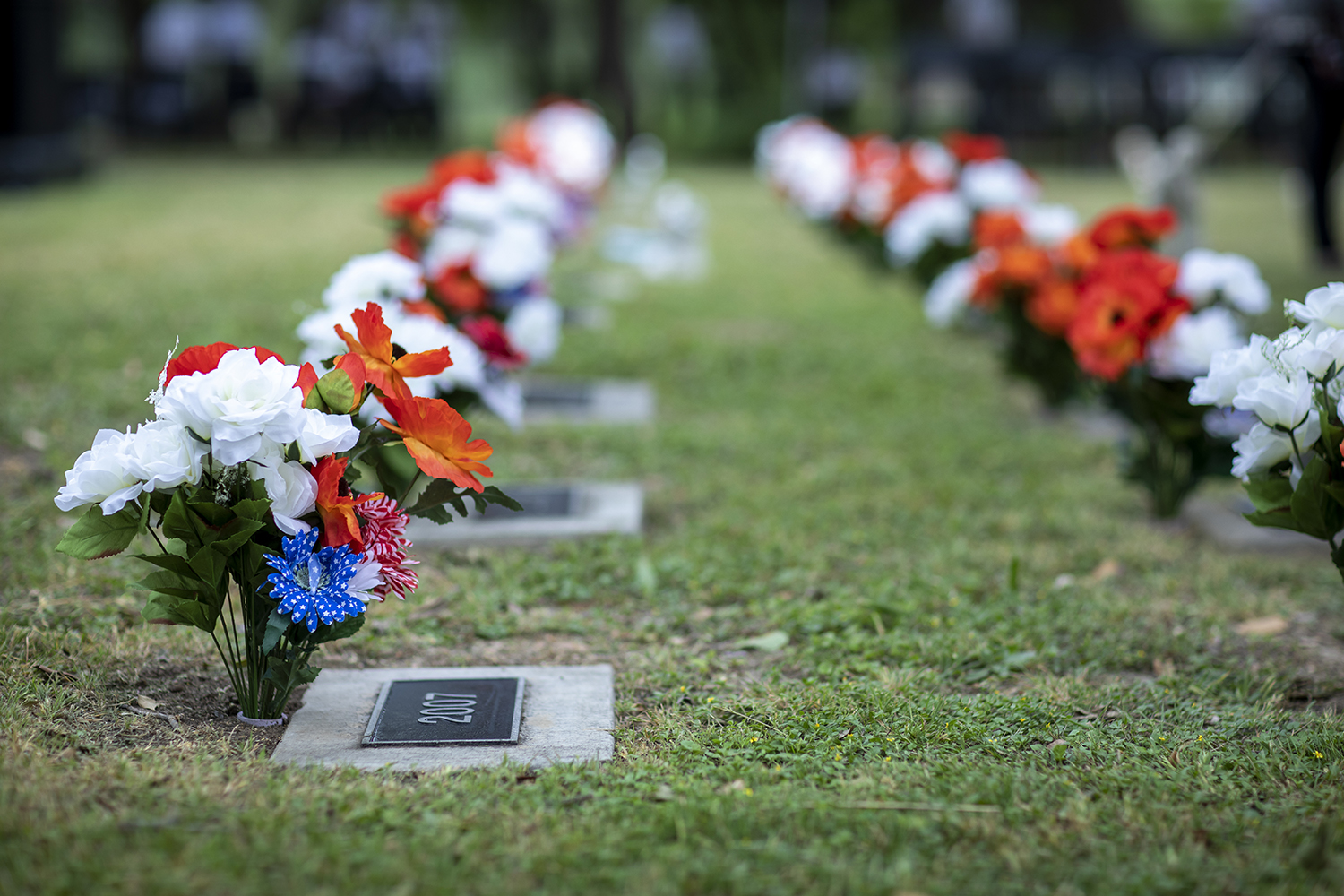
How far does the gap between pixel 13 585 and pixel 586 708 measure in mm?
1512

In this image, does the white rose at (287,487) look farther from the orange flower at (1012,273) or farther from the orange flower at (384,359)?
the orange flower at (1012,273)

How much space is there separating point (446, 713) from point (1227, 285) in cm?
266

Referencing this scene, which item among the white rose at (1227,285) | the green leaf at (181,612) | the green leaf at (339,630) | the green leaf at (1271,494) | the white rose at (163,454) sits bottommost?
the green leaf at (339,630)

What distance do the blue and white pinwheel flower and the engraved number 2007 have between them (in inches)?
13.7

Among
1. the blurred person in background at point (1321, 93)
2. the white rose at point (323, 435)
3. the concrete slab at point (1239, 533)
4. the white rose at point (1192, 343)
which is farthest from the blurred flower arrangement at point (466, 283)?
the blurred person in background at point (1321, 93)

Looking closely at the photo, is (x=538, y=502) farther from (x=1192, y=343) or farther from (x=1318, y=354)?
(x=1318, y=354)

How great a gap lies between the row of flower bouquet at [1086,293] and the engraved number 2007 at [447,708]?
1619 millimetres

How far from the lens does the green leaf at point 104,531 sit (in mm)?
2156

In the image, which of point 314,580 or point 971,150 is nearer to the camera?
point 314,580

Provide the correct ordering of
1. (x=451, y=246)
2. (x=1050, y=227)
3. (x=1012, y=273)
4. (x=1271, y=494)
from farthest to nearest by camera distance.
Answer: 1. (x=1050, y=227)
2. (x=1012, y=273)
3. (x=451, y=246)
4. (x=1271, y=494)

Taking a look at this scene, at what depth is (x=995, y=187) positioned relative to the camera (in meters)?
7.87

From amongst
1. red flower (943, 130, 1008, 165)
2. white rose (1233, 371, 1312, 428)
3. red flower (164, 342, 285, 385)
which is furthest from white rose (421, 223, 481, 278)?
red flower (943, 130, 1008, 165)

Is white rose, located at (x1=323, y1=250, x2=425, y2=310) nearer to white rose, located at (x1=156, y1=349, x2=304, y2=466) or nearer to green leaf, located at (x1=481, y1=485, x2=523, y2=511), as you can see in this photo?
green leaf, located at (x1=481, y1=485, x2=523, y2=511)

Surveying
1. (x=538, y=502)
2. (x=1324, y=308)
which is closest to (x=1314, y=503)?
(x=1324, y=308)
